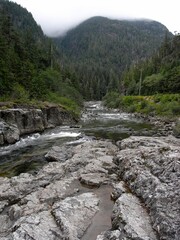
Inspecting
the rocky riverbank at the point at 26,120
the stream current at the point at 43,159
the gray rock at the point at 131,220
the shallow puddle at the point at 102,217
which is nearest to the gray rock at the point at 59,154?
the stream current at the point at 43,159

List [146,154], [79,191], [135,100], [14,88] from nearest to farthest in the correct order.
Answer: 1. [79,191]
2. [146,154]
3. [14,88]
4. [135,100]

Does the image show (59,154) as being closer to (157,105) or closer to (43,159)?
(43,159)

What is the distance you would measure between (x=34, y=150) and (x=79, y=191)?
39.3 ft

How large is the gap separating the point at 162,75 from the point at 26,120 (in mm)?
60848

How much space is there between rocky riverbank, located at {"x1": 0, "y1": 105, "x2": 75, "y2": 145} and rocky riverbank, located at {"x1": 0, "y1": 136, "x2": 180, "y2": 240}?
11746mm

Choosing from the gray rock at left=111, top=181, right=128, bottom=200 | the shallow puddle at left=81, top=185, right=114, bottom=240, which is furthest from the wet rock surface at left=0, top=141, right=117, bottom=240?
the gray rock at left=111, top=181, right=128, bottom=200

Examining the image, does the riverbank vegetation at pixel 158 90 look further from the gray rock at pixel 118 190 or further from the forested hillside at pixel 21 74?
the gray rock at pixel 118 190

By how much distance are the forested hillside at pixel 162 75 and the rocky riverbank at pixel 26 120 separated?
3988 cm

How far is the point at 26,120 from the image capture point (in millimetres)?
32406

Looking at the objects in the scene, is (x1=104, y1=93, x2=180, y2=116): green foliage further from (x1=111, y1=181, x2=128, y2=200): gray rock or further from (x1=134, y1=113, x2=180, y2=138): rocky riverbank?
(x1=111, y1=181, x2=128, y2=200): gray rock

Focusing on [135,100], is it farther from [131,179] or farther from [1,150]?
[131,179]

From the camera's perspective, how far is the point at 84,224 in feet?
31.3

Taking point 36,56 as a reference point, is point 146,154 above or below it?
below

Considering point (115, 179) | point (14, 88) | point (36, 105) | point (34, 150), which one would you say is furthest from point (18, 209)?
point (14, 88)
